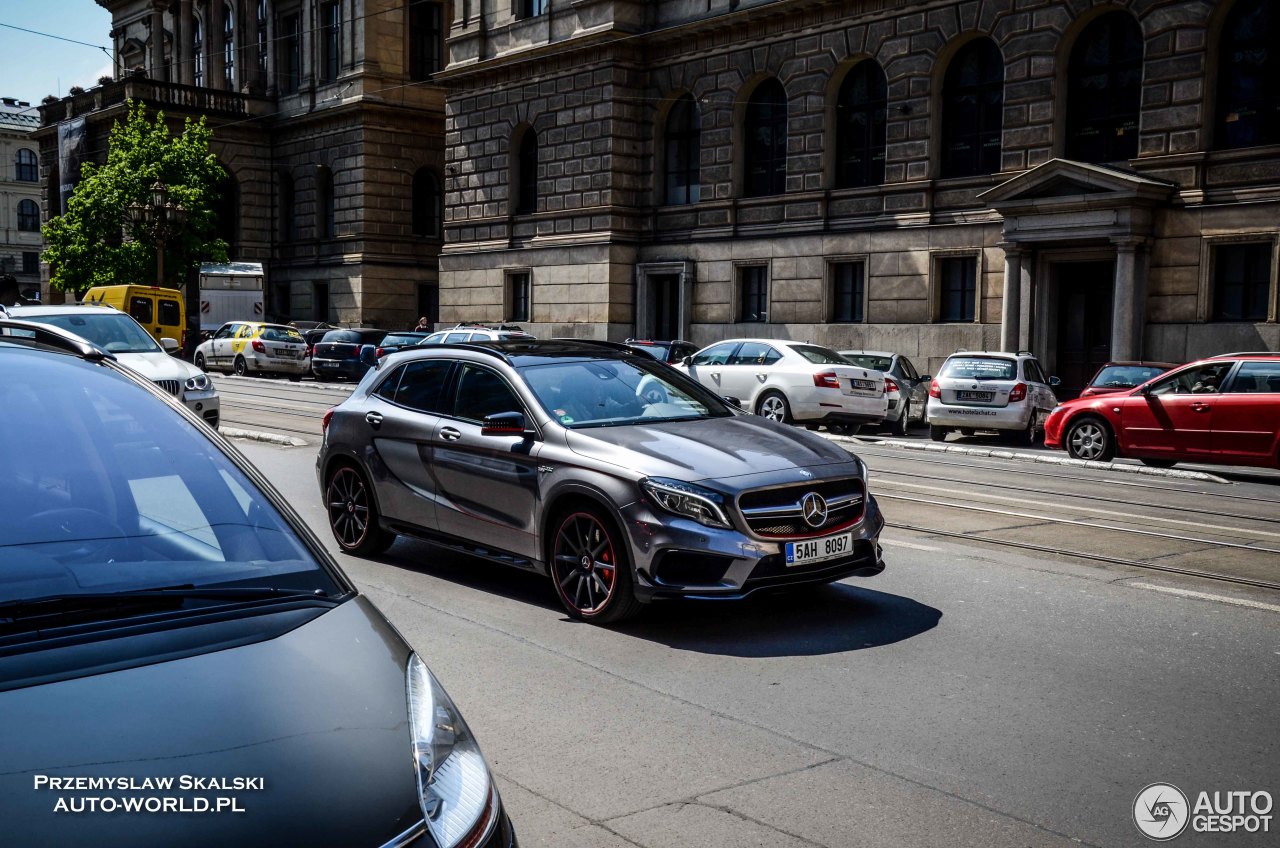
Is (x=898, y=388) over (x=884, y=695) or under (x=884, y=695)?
over

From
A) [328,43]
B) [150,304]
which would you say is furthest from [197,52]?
[150,304]

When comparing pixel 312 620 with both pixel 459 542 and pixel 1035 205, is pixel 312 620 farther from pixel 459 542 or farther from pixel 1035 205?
pixel 1035 205

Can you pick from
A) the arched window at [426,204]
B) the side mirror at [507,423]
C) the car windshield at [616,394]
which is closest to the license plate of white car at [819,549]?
the car windshield at [616,394]

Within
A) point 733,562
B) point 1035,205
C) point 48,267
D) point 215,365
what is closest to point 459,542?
point 733,562

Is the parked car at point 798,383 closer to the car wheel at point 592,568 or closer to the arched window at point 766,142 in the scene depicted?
the arched window at point 766,142

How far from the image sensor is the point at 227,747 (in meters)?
2.27

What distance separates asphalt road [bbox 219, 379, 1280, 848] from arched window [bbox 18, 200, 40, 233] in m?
101

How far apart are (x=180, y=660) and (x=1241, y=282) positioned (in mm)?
25160

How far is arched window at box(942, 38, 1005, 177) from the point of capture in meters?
28.0

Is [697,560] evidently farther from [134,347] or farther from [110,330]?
[110,330]

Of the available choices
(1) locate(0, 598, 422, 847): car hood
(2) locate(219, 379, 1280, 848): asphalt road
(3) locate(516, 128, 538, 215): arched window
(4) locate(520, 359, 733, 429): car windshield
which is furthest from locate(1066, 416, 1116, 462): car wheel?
(3) locate(516, 128, 538, 215): arched window

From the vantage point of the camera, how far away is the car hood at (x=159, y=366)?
14.9 m

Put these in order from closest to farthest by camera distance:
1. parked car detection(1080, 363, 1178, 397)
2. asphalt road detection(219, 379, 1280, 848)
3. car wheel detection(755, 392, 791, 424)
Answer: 1. asphalt road detection(219, 379, 1280, 848)
2. parked car detection(1080, 363, 1178, 397)
3. car wheel detection(755, 392, 791, 424)

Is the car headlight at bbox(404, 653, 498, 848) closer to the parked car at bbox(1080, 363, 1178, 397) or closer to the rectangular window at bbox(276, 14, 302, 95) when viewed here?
the parked car at bbox(1080, 363, 1178, 397)
